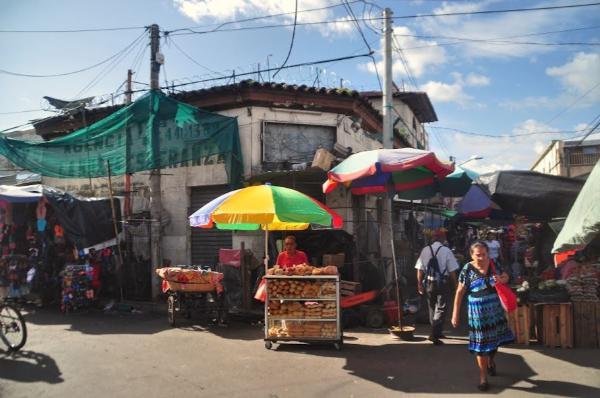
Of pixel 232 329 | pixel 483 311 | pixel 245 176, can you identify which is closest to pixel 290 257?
pixel 232 329

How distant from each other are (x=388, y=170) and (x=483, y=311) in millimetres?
2908

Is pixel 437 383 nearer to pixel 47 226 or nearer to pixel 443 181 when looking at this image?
pixel 443 181

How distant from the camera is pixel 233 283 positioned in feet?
32.8

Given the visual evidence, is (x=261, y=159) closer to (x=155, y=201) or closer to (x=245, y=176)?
(x=245, y=176)

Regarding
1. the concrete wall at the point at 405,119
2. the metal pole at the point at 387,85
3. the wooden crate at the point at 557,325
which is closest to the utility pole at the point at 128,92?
the metal pole at the point at 387,85

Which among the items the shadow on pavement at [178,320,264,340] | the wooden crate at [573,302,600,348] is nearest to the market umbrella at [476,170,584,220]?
the wooden crate at [573,302,600,348]

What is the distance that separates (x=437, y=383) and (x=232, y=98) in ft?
29.1

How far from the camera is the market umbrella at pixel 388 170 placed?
293 inches

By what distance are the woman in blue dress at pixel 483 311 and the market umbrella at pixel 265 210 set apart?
2339 mm

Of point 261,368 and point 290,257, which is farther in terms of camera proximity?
point 290,257

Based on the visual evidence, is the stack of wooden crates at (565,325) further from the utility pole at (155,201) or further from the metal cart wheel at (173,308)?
the utility pole at (155,201)

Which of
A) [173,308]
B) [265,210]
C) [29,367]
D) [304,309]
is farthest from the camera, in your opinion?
[173,308]

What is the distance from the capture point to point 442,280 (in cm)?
773

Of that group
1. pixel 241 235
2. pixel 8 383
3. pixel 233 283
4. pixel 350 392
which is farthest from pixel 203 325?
pixel 350 392
